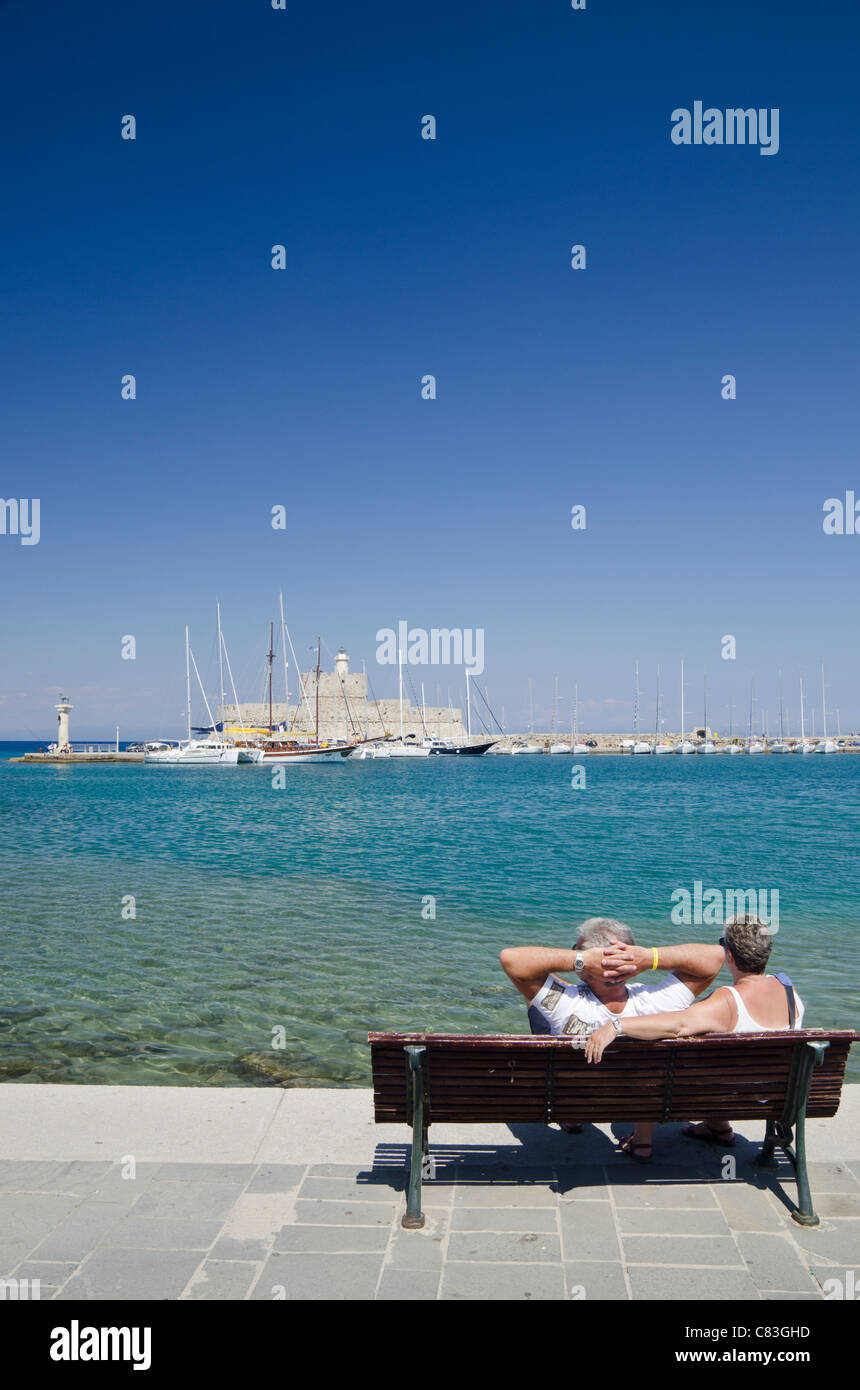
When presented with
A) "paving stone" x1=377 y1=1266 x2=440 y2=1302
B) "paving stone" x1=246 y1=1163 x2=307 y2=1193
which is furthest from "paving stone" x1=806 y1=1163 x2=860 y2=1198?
"paving stone" x1=246 y1=1163 x2=307 y2=1193

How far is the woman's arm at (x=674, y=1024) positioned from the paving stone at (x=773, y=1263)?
787mm

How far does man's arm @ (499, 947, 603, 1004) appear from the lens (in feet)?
13.7

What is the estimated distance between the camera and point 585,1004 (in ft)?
14.2

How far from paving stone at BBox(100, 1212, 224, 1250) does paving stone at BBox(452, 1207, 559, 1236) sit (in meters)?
0.99

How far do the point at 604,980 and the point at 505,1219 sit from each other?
42.9 inches

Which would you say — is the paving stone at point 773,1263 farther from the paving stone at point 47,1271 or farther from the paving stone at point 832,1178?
the paving stone at point 47,1271

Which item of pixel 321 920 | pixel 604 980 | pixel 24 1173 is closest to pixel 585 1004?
pixel 604 980

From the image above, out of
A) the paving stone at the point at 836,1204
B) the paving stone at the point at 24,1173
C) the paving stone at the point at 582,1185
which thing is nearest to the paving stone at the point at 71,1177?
the paving stone at the point at 24,1173

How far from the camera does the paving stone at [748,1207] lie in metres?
3.76

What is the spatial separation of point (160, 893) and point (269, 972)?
240 inches

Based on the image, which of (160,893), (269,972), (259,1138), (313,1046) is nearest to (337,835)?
(160,893)

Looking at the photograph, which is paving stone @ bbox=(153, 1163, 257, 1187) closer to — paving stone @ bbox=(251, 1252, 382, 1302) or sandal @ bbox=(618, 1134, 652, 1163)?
paving stone @ bbox=(251, 1252, 382, 1302)

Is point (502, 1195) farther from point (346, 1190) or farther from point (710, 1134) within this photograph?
point (710, 1134)

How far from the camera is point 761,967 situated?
4.29m
